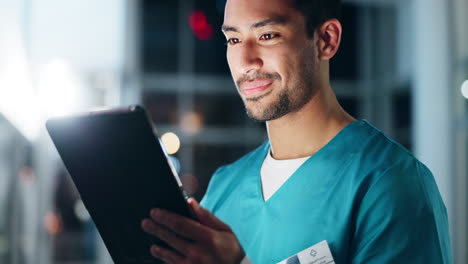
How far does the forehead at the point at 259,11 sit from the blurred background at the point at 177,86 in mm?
105

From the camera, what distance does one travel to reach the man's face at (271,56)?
0.82 m

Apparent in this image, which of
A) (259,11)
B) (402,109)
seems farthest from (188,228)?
(402,109)

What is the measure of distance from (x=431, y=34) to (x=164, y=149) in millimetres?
3068

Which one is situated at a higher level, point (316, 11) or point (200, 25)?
point (200, 25)

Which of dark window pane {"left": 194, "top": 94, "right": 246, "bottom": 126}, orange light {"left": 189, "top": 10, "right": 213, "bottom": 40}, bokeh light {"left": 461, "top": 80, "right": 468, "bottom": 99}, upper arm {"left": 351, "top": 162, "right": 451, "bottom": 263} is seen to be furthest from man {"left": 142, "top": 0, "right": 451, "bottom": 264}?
dark window pane {"left": 194, "top": 94, "right": 246, "bottom": 126}

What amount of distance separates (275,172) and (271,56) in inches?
9.7

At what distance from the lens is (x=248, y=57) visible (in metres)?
0.83

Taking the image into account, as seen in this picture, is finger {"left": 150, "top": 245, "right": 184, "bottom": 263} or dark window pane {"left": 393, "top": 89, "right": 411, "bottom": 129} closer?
finger {"left": 150, "top": 245, "right": 184, "bottom": 263}

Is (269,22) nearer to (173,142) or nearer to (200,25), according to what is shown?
(200,25)

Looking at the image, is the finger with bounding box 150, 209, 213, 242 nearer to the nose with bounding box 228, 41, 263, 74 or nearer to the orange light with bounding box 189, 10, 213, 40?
the nose with bounding box 228, 41, 263, 74

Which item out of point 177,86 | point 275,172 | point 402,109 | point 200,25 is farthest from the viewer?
point 402,109

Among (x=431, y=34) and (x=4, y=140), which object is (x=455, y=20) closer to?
(x=431, y=34)

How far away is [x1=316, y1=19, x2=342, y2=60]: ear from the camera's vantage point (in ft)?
2.85

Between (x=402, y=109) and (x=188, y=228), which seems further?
(x=402, y=109)
